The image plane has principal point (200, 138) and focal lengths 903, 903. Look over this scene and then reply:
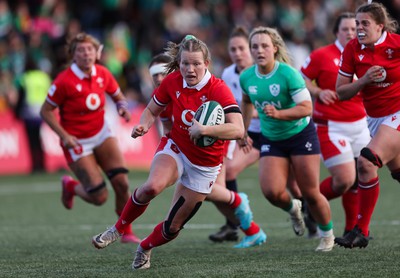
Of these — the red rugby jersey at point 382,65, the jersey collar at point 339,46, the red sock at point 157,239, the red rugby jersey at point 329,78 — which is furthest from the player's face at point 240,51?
the red sock at point 157,239

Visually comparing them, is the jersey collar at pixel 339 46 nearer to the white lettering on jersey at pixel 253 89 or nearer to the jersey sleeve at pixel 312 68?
the jersey sleeve at pixel 312 68

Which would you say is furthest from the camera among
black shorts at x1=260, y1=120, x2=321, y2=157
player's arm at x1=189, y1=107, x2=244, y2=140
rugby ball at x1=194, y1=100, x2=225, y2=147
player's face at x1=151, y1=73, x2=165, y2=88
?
player's face at x1=151, y1=73, x2=165, y2=88

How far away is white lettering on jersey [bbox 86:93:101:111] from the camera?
32.2 ft

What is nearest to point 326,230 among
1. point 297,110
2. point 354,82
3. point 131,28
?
point 297,110

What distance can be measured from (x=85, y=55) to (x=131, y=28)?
42.3 feet

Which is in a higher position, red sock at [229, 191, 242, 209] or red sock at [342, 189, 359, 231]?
red sock at [229, 191, 242, 209]

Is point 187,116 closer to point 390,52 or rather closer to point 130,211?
point 130,211

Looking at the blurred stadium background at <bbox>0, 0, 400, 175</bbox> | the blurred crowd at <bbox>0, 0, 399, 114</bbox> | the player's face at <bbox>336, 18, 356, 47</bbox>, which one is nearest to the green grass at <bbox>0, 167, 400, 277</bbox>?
the player's face at <bbox>336, 18, 356, 47</bbox>

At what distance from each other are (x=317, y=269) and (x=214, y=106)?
1.51m

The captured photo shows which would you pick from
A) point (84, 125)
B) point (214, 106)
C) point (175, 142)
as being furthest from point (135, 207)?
point (84, 125)

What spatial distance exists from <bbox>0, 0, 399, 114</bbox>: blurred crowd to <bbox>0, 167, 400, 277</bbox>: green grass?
A: 5.58 metres

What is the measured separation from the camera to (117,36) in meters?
21.3

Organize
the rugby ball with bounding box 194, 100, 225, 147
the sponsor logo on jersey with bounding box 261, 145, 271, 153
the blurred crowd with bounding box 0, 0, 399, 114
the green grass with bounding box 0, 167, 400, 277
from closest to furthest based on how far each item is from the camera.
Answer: the rugby ball with bounding box 194, 100, 225, 147 → the green grass with bounding box 0, 167, 400, 277 → the sponsor logo on jersey with bounding box 261, 145, 271, 153 → the blurred crowd with bounding box 0, 0, 399, 114

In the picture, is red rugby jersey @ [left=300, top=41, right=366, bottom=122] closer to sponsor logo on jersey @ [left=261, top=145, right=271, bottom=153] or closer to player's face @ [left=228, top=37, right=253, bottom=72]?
player's face @ [left=228, top=37, right=253, bottom=72]
